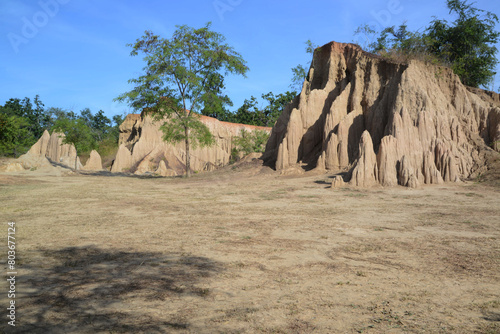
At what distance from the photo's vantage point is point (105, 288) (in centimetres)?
422

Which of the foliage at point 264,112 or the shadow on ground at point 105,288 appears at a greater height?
the foliage at point 264,112

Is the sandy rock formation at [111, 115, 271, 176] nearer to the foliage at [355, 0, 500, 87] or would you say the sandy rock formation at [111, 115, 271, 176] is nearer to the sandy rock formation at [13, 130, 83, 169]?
the sandy rock formation at [13, 130, 83, 169]

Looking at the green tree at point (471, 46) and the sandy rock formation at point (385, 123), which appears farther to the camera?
the green tree at point (471, 46)

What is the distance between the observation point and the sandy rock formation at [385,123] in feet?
50.2

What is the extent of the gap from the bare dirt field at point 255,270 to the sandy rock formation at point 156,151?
2483 cm

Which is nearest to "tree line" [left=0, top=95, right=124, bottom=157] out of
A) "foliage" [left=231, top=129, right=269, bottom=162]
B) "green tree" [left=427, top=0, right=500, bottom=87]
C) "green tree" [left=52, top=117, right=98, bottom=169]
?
"green tree" [left=52, top=117, right=98, bottom=169]

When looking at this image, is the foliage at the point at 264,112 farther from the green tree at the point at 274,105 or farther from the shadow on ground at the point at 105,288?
the shadow on ground at the point at 105,288

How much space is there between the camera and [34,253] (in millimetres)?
5711

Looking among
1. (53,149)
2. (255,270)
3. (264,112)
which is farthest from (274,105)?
(255,270)

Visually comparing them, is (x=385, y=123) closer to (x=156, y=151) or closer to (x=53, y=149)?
Answer: (x=156, y=151)

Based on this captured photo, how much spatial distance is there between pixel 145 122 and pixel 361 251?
39917 millimetres

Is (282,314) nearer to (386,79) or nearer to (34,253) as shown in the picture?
(34,253)

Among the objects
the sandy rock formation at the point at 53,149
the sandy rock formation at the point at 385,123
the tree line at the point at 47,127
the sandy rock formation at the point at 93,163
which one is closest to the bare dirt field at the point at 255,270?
the sandy rock formation at the point at 385,123

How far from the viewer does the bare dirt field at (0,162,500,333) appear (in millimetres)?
3506
